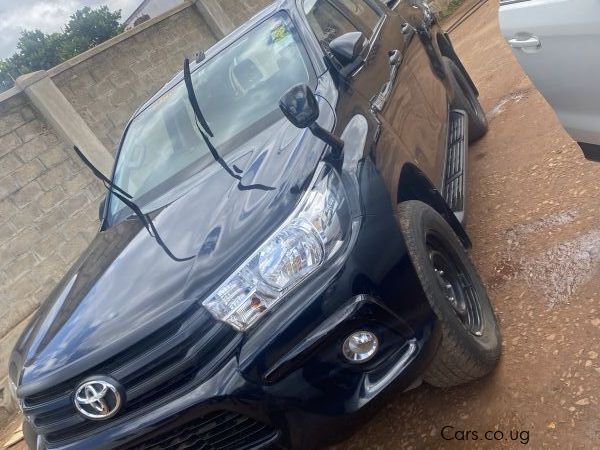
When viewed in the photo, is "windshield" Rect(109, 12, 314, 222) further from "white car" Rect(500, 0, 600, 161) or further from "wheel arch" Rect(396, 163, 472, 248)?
"white car" Rect(500, 0, 600, 161)

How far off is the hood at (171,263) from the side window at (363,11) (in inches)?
61.4

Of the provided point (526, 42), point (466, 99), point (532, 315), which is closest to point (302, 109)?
point (526, 42)

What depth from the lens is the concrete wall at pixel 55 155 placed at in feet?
20.1

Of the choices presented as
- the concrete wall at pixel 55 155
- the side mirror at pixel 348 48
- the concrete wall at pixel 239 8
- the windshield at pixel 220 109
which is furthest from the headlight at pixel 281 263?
the concrete wall at pixel 239 8

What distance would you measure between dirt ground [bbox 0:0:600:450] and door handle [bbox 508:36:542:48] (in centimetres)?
107

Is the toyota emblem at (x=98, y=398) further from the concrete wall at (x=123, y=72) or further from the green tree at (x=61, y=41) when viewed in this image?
the green tree at (x=61, y=41)

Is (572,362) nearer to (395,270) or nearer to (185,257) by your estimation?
(395,270)

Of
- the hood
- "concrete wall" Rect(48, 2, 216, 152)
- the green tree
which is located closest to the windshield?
the hood

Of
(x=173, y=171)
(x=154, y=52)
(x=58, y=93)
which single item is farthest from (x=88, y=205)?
(x=173, y=171)

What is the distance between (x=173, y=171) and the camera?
302 centimetres

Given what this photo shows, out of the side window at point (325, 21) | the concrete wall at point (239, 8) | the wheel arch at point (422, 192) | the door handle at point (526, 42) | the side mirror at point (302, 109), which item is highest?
the concrete wall at point (239, 8)

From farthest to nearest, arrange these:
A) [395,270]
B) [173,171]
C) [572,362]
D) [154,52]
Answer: [154,52] < [173,171] < [572,362] < [395,270]

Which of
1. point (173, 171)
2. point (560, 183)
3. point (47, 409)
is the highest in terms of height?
point (173, 171)

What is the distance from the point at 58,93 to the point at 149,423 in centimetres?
661
